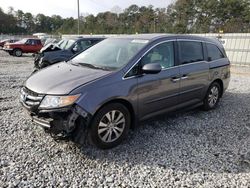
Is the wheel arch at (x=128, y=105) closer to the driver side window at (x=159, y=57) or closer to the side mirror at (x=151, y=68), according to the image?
the driver side window at (x=159, y=57)

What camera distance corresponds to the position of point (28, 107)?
3758mm

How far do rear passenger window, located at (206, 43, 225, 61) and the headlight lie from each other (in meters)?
3.46

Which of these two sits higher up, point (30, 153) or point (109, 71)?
point (109, 71)

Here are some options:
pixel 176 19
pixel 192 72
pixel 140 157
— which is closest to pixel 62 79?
pixel 140 157

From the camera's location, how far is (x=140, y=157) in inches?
150

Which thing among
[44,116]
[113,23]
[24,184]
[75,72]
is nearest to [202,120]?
[75,72]

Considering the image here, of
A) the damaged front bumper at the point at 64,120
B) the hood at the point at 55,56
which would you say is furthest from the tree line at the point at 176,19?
the damaged front bumper at the point at 64,120

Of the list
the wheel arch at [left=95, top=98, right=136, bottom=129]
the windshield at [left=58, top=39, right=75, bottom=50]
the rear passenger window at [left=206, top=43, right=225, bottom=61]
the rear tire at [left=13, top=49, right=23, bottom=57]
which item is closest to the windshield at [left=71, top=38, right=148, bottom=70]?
the wheel arch at [left=95, top=98, right=136, bottom=129]

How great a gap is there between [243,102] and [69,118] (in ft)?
16.5

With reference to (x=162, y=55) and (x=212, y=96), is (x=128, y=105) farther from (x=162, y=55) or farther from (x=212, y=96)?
(x=212, y=96)

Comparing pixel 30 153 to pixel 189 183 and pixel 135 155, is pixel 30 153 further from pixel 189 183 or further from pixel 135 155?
→ pixel 189 183

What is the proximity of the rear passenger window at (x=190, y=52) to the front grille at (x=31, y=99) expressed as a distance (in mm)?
2674

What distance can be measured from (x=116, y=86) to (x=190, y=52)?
7.01 feet

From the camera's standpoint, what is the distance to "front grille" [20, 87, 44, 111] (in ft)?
11.9
